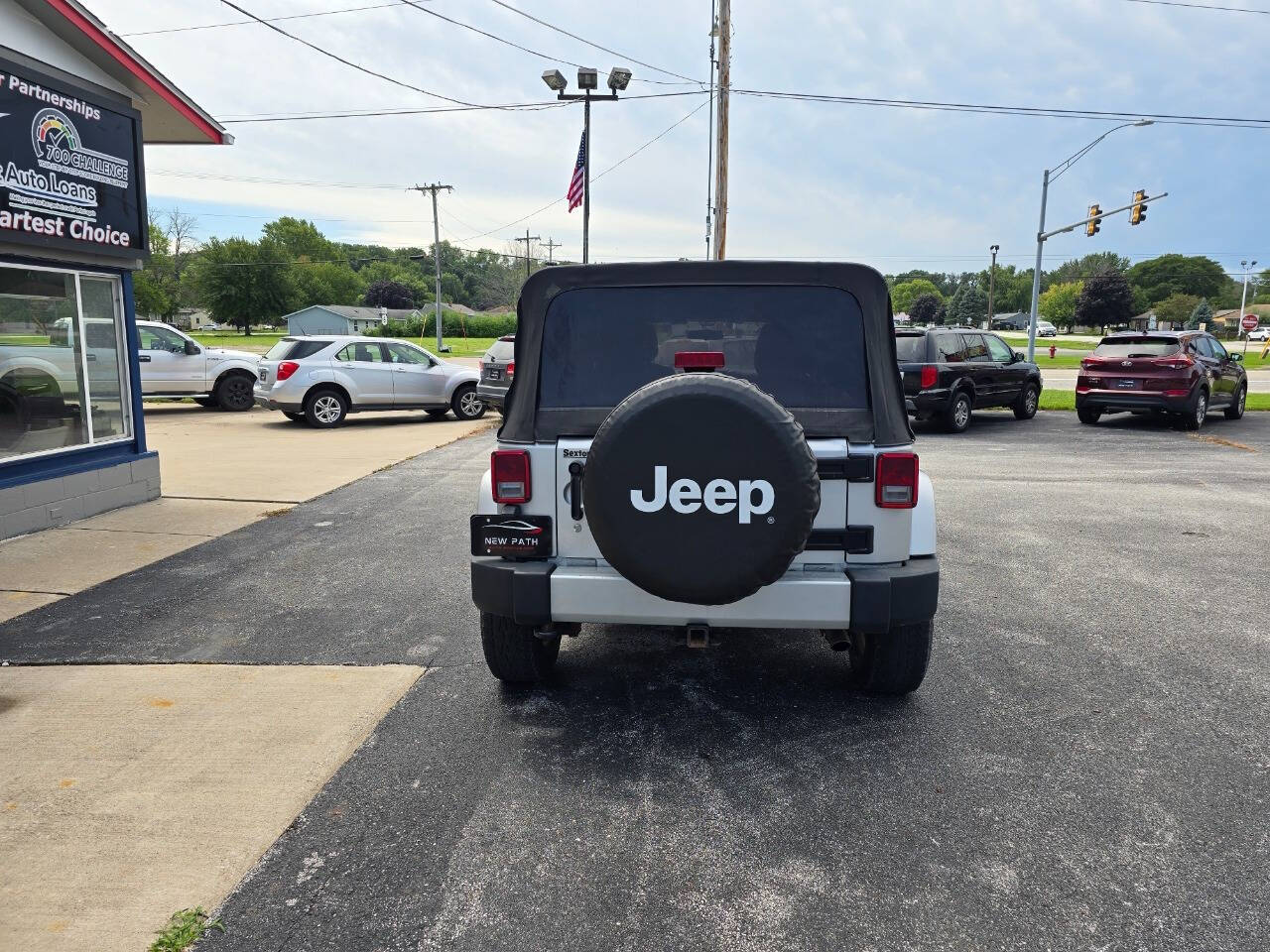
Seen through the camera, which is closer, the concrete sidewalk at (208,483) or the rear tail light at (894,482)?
the rear tail light at (894,482)

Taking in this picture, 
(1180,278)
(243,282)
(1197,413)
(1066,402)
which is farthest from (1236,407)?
(1180,278)

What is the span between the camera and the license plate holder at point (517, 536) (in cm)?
362

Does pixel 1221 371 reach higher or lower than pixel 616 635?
higher

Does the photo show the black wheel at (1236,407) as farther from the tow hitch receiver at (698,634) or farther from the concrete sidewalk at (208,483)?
the tow hitch receiver at (698,634)

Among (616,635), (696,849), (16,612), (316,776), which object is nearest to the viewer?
(696,849)

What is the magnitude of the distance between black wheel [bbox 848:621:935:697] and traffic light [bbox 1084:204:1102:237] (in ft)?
100

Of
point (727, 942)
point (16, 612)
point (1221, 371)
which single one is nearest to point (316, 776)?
point (727, 942)

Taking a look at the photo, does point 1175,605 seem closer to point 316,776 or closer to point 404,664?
point 404,664

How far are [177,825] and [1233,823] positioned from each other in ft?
12.1

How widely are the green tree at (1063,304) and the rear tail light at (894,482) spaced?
130616mm

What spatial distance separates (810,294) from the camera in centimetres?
368

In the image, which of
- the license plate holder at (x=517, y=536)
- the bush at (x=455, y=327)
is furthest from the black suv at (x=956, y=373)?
the bush at (x=455, y=327)

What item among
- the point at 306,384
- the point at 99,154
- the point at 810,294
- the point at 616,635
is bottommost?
the point at 616,635

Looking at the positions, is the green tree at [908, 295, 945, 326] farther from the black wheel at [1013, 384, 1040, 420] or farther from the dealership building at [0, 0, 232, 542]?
the dealership building at [0, 0, 232, 542]
